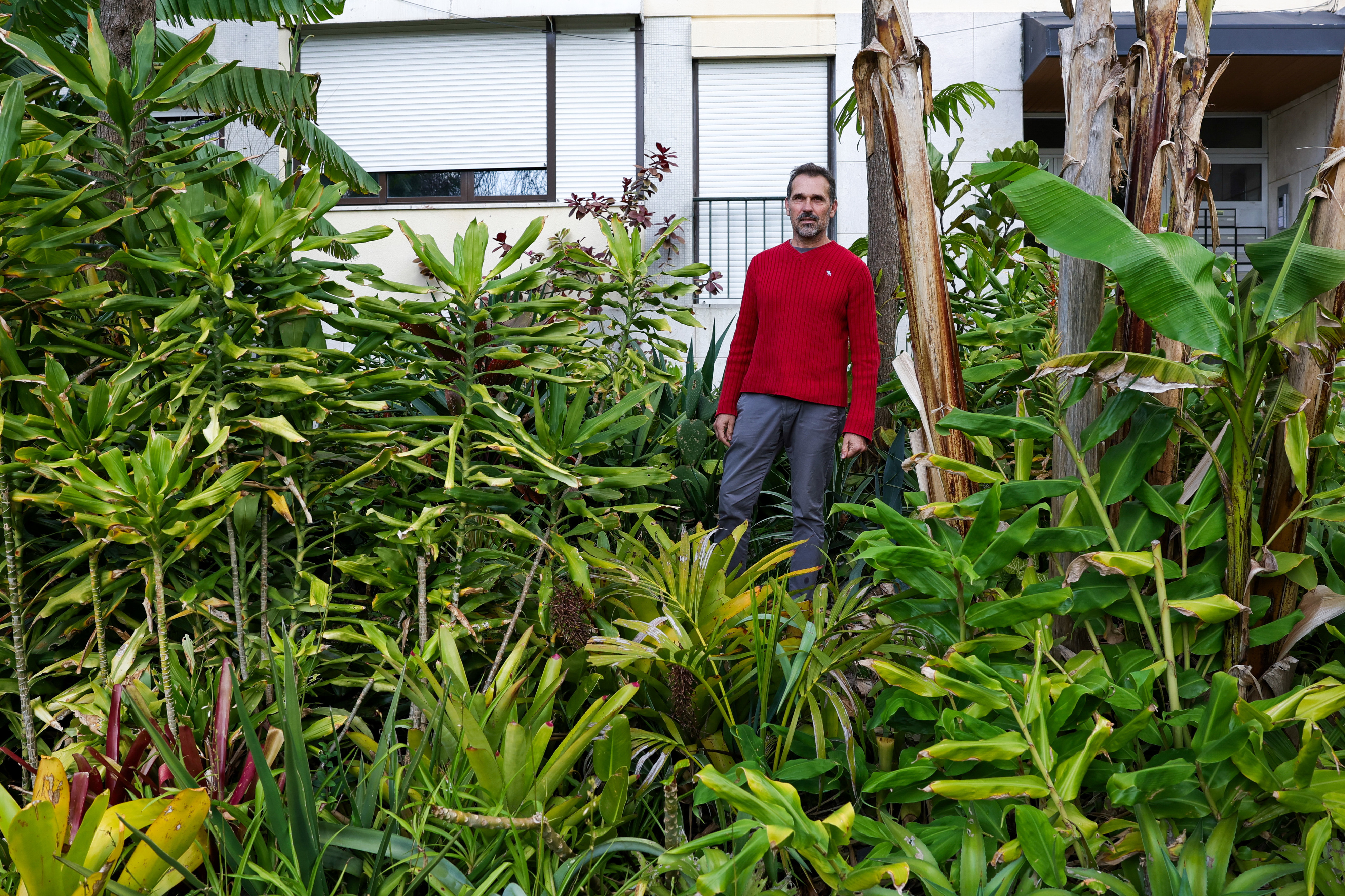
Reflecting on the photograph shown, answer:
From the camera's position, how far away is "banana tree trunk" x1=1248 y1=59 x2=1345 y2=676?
2059 mm

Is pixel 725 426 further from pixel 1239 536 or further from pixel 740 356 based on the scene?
pixel 1239 536

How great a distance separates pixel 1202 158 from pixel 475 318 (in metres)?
2.11

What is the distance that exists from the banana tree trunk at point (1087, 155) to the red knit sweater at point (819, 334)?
4.08 ft

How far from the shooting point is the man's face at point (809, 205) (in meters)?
3.77

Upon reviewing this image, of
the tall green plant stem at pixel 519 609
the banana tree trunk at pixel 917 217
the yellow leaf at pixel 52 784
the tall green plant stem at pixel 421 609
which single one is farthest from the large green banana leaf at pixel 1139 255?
the yellow leaf at pixel 52 784

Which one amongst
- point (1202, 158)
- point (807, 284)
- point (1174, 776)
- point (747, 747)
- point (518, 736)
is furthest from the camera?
point (807, 284)

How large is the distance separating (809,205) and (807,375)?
763 millimetres

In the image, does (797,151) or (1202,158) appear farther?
(797,151)

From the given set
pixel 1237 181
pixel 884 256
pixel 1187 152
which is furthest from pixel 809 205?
pixel 1237 181

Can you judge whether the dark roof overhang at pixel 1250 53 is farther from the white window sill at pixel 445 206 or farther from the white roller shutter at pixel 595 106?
the white window sill at pixel 445 206

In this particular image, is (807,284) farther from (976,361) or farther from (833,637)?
(833,637)

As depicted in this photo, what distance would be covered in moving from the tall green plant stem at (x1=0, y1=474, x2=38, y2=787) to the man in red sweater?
2.40 meters

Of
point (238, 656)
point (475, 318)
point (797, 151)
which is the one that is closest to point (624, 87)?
point (797, 151)

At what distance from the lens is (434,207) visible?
9.14 metres
